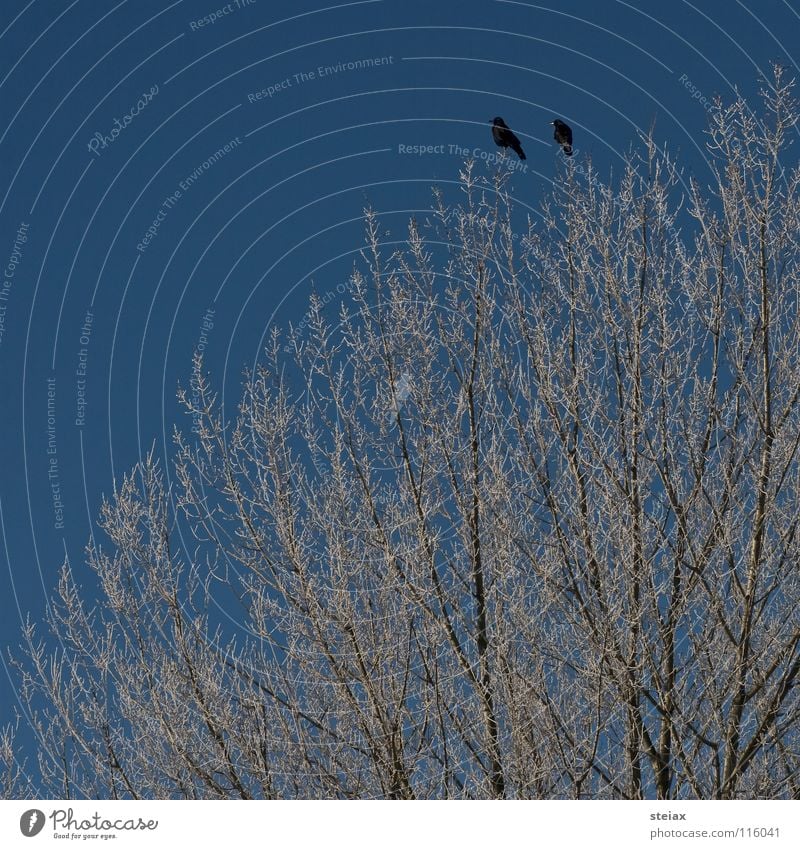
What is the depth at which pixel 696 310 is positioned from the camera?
24.7 ft

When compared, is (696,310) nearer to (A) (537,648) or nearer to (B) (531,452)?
(B) (531,452)

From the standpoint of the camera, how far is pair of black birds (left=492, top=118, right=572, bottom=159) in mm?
8698

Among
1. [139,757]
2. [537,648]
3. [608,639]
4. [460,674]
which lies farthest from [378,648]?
[139,757]

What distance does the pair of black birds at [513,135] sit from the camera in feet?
28.5

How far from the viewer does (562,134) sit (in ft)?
28.7

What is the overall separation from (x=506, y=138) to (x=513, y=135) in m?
0.06

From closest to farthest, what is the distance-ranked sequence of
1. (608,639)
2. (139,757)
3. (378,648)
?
(608,639)
(378,648)
(139,757)

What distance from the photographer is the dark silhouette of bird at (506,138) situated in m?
8.77

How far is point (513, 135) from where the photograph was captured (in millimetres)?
8797

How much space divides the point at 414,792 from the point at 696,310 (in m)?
3.80

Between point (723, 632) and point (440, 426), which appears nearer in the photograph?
point (723, 632)

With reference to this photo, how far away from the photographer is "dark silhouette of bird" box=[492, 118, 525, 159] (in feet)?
28.8

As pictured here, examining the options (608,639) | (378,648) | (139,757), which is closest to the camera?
(608,639)

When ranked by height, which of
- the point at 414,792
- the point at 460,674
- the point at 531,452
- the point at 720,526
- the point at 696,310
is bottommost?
the point at 414,792
